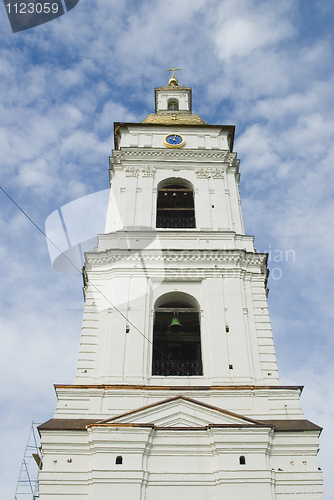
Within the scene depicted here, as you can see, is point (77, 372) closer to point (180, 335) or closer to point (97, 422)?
point (97, 422)

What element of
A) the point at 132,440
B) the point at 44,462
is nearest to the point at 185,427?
the point at 132,440

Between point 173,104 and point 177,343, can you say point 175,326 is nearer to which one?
point 177,343

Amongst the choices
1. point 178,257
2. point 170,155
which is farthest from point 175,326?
point 170,155

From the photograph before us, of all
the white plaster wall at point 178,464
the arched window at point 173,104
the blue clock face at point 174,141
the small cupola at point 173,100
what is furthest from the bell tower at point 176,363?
the arched window at point 173,104

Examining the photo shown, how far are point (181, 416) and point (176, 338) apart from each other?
15.5 feet

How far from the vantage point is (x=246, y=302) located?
20734mm

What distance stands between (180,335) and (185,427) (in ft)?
17.1

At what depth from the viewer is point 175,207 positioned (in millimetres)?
26781

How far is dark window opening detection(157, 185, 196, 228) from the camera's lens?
83.4 ft

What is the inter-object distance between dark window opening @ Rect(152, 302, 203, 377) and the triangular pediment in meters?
2.34

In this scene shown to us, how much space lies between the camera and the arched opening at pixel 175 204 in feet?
83.4

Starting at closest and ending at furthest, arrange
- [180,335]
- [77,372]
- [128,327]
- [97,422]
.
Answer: [97,422] < [77,372] < [128,327] < [180,335]

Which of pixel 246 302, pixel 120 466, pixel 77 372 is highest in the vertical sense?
pixel 246 302

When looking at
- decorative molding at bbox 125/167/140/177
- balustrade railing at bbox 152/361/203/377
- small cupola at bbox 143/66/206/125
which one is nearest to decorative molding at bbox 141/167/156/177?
decorative molding at bbox 125/167/140/177
